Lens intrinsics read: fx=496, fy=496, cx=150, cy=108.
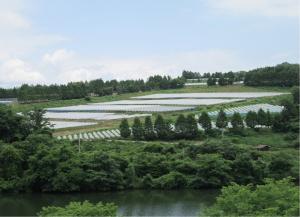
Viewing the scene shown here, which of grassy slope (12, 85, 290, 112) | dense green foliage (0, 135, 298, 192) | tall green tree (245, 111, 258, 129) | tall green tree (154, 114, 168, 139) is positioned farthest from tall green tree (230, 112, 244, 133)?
grassy slope (12, 85, 290, 112)

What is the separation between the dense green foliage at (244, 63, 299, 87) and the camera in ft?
154

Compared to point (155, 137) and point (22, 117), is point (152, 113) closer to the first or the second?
point (155, 137)

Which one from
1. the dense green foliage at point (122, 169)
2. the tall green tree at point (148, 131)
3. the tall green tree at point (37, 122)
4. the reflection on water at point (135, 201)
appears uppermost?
the tall green tree at point (37, 122)

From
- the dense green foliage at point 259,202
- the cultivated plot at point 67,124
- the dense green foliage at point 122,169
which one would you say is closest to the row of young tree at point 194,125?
the cultivated plot at point 67,124

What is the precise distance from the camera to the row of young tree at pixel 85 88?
160 feet

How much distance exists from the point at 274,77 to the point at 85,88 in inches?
767

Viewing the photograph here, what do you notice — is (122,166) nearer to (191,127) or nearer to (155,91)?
(191,127)

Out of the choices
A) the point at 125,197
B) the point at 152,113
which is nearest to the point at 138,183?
the point at 125,197

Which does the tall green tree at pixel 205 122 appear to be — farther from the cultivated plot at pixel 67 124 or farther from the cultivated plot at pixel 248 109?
the cultivated plot at pixel 67 124

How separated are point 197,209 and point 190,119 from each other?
10.3 metres

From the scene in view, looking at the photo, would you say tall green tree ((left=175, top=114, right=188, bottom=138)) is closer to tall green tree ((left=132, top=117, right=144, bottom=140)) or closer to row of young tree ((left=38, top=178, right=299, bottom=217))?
tall green tree ((left=132, top=117, right=144, bottom=140))

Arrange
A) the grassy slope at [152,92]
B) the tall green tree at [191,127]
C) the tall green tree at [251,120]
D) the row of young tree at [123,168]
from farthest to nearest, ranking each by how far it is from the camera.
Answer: the grassy slope at [152,92] < the tall green tree at [251,120] < the tall green tree at [191,127] < the row of young tree at [123,168]

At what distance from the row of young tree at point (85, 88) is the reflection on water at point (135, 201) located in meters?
31.6

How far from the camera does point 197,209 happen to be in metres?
15.1
